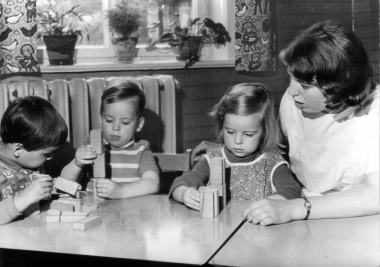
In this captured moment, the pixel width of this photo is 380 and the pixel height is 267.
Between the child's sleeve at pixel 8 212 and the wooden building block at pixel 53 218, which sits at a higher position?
the child's sleeve at pixel 8 212

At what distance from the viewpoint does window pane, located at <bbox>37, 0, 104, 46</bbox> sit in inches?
107

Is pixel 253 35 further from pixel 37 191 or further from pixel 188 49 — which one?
pixel 37 191

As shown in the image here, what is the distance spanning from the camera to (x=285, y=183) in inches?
63.1

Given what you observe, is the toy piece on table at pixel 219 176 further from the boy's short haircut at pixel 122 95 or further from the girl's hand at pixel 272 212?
the boy's short haircut at pixel 122 95

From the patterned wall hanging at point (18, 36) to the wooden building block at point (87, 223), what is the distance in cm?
135

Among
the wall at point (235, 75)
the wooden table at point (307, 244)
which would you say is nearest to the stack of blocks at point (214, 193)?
the wooden table at point (307, 244)

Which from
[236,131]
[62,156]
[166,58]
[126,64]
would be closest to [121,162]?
[236,131]

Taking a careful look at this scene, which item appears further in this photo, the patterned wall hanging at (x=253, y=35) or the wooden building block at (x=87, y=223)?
the patterned wall hanging at (x=253, y=35)

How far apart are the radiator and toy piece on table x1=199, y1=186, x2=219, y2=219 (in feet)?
4.06

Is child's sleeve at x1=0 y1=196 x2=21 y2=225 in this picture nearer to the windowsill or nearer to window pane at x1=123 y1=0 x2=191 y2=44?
the windowsill

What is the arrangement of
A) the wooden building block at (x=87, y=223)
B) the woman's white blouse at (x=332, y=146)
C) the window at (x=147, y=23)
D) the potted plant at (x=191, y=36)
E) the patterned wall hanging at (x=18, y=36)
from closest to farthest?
the wooden building block at (x=87, y=223) → the woman's white blouse at (x=332, y=146) → the patterned wall hanging at (x=18, y=36) → the window at (x=147, y=23) → the potted plant at (x=191, y=36)

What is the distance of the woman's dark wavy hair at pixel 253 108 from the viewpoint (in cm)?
166

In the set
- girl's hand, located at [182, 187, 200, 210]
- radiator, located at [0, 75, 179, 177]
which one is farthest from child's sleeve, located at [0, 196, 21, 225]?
radiator, located at [0, 75, 179, 177]

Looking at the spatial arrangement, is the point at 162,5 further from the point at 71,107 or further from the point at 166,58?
the point at 71,107
